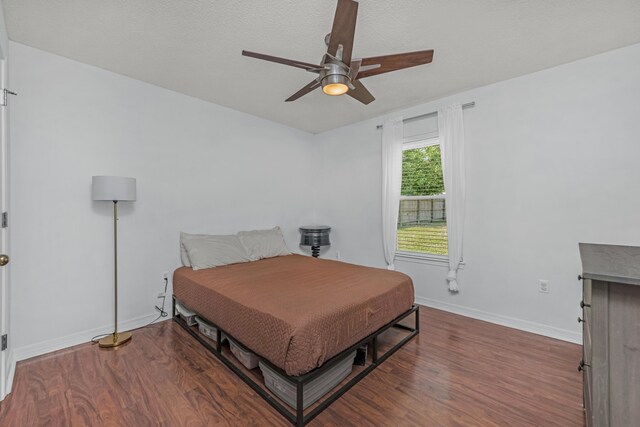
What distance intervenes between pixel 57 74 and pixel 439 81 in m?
3.69

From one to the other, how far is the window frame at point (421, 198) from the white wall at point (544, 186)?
0.10m

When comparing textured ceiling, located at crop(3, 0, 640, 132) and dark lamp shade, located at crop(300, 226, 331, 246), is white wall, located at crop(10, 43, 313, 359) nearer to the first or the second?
textured ceiling, located at crop(3, 0, 640, 132)

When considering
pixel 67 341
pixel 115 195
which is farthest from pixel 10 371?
pixel 115 195

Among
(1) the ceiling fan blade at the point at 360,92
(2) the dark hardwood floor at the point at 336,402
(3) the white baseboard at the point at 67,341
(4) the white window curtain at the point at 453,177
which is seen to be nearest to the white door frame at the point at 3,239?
(2) the dark hardwood floor at the point at 336,402

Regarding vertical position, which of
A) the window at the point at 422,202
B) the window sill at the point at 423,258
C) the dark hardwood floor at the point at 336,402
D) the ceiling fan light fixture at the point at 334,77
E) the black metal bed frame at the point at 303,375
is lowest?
the dark hardwood floor at the point at 336,402

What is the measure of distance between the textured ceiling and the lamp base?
2.58 metres

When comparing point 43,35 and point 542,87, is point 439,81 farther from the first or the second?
point 43,35

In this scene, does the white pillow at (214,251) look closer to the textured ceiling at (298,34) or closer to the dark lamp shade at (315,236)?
the dark lamp shade at (315,236)

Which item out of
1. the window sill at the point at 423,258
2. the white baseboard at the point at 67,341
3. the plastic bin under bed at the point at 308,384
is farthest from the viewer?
the window sill at the point at 423,258

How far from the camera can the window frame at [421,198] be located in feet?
11.6

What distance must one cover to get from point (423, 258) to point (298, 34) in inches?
114

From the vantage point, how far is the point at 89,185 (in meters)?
2.66

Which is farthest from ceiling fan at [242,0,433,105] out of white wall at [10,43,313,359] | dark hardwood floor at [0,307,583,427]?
dark hardwood floor at [0,307,583,427]

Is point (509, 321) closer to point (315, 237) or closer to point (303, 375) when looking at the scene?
point (303, 375)
